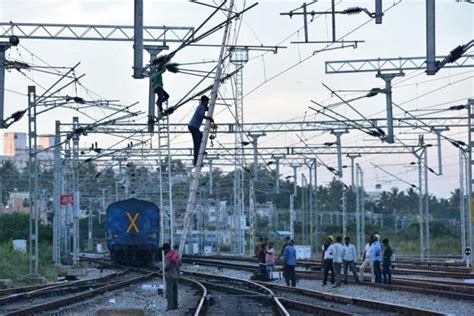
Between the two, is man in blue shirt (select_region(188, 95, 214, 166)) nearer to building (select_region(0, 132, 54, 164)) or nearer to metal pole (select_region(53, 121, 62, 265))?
metal pole (select_region(53, 121, 62, 265))

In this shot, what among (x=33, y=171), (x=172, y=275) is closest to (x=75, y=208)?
(x=33, y=171)

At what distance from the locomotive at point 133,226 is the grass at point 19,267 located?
362 centimetres

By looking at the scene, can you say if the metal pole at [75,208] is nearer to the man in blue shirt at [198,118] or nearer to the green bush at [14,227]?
the green bush at [14,227]

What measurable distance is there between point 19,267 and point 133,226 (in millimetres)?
6179

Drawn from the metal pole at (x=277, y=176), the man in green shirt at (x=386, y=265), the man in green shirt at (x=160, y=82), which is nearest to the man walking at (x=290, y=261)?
the man in green shirt at (x=386, y=265)

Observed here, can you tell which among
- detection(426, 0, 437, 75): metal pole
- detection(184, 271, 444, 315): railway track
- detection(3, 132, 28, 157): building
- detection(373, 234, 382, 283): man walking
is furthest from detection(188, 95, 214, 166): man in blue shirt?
detection(3, 132, 28, 157): building

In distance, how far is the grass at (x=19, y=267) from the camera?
44700mm

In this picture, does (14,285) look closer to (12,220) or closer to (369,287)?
(369,287)

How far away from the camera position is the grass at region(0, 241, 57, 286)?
147 feet

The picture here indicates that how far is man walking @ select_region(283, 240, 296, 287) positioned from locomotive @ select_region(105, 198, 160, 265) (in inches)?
695

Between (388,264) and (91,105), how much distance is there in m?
18.3

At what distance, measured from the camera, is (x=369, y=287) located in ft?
118

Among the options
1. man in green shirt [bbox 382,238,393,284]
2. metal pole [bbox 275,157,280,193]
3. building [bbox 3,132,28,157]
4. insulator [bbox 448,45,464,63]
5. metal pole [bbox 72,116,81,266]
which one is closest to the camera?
insulator [bbox 448,45,464,63]

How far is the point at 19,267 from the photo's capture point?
5119 centimetres
